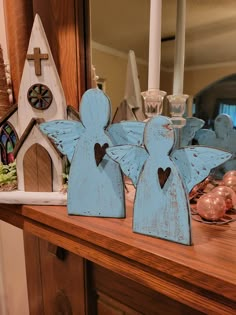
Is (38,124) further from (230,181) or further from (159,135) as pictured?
(230,181)

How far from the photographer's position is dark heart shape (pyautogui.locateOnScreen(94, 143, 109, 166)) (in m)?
0.46

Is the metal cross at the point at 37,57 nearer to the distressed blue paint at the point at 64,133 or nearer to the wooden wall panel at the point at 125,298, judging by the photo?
the distressed blue paint at the point at 64,133

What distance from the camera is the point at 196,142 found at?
64 centimetres

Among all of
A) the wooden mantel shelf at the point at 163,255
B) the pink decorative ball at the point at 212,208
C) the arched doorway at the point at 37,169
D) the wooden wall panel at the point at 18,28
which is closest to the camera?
the wooden mantel shelf at the point at 163,255

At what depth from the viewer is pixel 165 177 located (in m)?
0.39

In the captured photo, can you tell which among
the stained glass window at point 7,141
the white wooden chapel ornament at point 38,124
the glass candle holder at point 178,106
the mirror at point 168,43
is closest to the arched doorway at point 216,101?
the mirror at point 168,43

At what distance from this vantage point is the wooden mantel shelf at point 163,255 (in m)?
0.32

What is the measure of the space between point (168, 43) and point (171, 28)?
0.03 metres

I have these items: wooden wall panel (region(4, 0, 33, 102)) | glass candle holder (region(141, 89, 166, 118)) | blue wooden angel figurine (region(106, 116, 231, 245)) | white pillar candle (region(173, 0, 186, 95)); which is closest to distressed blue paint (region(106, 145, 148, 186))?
blue wooden angel figurine (region(106, 116, 231, 245))

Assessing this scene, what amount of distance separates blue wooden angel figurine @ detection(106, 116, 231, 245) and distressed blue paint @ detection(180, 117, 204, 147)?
0.80 feet

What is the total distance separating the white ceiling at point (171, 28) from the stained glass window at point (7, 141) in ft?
1.12

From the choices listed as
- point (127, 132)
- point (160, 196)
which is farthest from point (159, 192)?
point (127, 132)

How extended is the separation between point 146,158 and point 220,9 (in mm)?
427

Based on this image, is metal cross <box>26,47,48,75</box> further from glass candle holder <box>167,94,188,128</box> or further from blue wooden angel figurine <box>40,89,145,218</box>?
glass candle holder <box>167,94,188,128</box>
